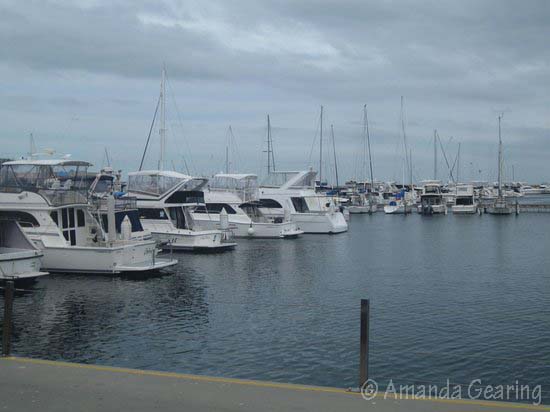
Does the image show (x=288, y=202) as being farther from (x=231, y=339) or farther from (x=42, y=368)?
(x=42, y=368)

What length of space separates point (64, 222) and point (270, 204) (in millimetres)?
32392

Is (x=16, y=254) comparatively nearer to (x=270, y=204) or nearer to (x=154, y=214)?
(x=154, y=214)

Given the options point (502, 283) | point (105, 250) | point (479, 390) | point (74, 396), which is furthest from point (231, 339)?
point (502, 283)

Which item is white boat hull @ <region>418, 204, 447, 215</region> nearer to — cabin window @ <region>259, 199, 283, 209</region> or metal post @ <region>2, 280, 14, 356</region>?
cabin window @ <region>259, 199, 283, 209</region>

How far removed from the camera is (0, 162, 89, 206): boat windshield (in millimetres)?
29094

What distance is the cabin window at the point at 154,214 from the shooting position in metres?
41.5

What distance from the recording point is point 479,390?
43.3ft

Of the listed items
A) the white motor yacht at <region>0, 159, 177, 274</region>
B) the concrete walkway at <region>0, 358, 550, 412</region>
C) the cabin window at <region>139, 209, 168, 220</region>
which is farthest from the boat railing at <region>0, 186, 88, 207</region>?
the concrete walkway at <region>0, 358, 550, 412</region>

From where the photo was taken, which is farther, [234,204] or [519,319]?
[234,204]

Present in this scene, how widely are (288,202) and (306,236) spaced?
451 cm

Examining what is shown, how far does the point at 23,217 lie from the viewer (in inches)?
1145

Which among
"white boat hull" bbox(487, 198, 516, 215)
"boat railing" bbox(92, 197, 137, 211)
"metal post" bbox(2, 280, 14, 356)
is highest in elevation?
"boat railing" bbox(92, 197, 137, 211)

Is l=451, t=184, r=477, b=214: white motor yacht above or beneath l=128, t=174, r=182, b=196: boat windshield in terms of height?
beneath

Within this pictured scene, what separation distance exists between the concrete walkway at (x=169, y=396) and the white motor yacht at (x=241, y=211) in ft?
134
